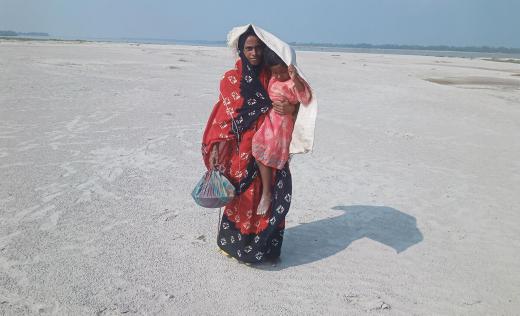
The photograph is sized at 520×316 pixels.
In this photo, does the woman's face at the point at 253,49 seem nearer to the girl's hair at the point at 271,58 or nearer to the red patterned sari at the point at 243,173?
the girl's hair at the point at 271,58

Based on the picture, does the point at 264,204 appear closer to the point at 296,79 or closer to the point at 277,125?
the point at 277,125

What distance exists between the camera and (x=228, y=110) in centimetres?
318

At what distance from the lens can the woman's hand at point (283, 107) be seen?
9.95 ft

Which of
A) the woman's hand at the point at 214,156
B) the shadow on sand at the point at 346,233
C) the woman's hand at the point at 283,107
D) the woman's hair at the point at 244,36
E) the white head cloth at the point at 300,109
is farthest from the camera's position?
the shadow on sand at the point at 346,233

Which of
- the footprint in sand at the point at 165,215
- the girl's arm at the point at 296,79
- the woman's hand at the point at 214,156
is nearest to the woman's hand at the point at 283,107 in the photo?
the girl's arm at the point at 296,79

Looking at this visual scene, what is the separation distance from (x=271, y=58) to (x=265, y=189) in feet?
3.13

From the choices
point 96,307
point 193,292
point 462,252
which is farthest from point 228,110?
point 462,252

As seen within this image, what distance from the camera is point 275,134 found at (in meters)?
3.09

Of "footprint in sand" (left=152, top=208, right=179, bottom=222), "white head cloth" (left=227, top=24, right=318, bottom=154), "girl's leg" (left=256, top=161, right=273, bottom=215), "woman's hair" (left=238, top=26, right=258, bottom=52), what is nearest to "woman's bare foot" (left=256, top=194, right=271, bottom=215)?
"girl's leg" (left=256, top=161, right=273, bottom=215)

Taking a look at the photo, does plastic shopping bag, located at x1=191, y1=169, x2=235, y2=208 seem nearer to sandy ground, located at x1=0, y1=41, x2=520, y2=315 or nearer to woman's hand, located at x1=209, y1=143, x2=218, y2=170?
woman's hand, located at x1=209, y1=143, x2=218, y2=170

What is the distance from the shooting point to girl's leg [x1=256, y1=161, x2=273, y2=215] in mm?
3199

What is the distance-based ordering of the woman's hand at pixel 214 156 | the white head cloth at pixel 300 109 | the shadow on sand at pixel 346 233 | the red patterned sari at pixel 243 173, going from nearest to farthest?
the white head cloth at pixel 300 109, the red patterned sari at pixel 243 173, the woman's hand at pixel 214 156, the shadow on sand at pixel 346 233

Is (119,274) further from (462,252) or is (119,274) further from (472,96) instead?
(472,96)

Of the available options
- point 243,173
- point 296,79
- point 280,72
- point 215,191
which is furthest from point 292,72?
point 215,191
